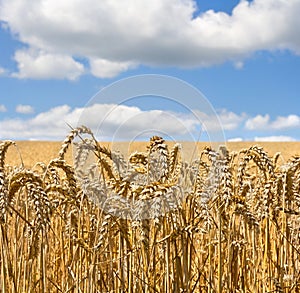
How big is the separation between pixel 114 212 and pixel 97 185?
0.58 feet

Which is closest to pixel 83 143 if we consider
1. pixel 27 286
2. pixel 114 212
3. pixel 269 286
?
pixel 114 212

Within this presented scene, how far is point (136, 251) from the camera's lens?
2.20 meters

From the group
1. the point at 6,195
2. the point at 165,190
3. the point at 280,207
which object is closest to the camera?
the point at 165,190

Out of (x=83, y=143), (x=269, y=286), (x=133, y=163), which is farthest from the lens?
(x=269, y=286)

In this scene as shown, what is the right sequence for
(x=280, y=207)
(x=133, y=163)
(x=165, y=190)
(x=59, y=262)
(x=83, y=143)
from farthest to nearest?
(x=59, y=262)
(x=280, y=207)
(x=133, y=163)
(x=83, y=143)
(x=165, y=190)

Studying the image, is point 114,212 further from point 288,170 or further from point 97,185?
point 288,170

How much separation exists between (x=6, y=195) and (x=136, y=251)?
0.59 meters

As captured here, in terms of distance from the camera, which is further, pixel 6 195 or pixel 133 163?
pixel 133 163

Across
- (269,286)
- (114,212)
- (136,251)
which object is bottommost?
(269,286)

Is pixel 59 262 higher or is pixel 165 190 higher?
pixel 165 190

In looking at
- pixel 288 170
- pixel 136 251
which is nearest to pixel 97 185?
pixel 136 251

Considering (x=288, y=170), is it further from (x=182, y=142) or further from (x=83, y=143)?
(x=83, y=143)

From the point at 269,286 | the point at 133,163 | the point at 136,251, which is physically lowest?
the point at 269,286

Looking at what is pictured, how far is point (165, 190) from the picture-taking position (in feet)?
5.89
